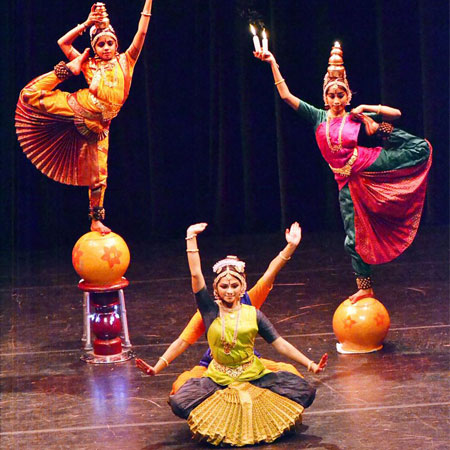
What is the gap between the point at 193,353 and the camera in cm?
544

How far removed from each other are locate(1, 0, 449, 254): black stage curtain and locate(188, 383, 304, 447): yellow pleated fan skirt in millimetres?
4089

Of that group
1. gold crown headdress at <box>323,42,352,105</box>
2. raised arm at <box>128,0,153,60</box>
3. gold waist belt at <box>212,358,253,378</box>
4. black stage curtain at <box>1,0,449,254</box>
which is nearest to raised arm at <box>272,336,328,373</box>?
gold waist belt at <box>212,358,253,378</box>

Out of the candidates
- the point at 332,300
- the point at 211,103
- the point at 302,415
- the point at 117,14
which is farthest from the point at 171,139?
the point at 302,415

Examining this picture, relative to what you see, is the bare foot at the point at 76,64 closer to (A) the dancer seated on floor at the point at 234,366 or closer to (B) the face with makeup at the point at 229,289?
(A) the dancer seated on floor at the point at 234,366

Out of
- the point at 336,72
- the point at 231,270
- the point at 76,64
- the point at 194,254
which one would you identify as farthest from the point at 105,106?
the point at 231,270

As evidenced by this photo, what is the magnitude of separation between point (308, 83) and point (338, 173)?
3058 millimetres

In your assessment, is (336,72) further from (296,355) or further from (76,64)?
(296,355)

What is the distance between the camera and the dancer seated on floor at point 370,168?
17.0 ft

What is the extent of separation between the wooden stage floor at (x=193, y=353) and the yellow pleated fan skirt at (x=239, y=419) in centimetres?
8

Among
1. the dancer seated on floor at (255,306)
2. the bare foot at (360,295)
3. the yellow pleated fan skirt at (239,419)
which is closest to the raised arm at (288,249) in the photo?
the dancer seated on floor at (255,306)

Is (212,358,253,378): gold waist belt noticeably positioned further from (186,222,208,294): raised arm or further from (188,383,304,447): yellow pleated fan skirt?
(186,222,208,294): raised arm

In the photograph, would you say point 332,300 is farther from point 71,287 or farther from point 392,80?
point 392,80

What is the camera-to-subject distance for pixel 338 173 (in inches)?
206

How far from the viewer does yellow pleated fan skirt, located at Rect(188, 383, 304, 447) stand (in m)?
4.18
